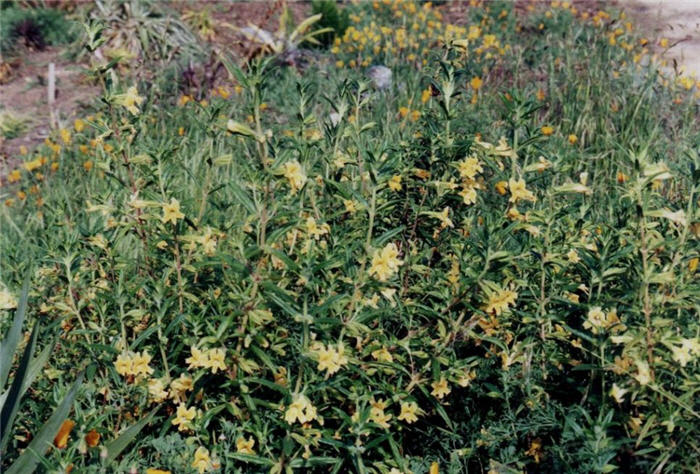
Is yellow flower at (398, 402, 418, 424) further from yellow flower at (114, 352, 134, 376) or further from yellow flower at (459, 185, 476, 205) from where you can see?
yellow flower at (114, 352, 134, 376)

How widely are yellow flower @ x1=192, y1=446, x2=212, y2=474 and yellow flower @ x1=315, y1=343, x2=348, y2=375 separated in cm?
48

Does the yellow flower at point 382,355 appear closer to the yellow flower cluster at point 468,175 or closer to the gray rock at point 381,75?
the yellow flower cluster at point 468,175

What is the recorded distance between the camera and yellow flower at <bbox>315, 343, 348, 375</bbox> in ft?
7.16

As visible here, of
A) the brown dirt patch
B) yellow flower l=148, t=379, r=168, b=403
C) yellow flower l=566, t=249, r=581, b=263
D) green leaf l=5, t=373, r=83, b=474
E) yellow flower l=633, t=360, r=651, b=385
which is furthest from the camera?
the brown dirt patch

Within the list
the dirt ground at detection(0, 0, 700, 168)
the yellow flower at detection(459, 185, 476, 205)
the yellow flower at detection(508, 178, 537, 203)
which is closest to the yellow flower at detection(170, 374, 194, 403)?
the yellow flower at detection(459, 185, 476, 205)

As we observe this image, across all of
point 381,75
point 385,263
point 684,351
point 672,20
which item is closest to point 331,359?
point 385,263

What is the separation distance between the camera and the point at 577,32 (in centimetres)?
636

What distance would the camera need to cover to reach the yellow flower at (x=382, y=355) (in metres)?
2.41

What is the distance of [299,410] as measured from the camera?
220 cm

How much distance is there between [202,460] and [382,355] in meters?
0.64

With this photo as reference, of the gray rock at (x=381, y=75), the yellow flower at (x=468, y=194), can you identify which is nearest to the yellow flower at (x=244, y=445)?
the yellow flower at (x=468, y=194)

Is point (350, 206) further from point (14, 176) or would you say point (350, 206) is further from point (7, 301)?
point (14, 176)

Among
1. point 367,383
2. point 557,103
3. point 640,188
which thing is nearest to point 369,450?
point 367,383

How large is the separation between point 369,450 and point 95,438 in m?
0.87
